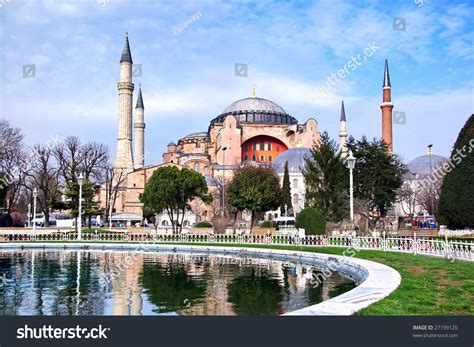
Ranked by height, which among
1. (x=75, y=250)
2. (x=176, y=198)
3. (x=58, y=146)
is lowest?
(x=75, y=250)

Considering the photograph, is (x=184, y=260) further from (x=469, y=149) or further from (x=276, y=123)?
(x=276, y=123)

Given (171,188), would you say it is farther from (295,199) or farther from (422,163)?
(422,163)

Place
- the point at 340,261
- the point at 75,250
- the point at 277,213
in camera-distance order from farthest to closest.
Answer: the point at 277,213 < the point at 75,250 < the point at 340,261

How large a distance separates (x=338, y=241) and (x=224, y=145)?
41.5 metres

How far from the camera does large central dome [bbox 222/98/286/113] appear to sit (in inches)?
2822

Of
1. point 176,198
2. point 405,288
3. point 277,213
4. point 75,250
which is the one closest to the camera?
point 405,288

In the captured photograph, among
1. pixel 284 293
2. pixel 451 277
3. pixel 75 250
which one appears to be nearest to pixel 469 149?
pixel 451 277

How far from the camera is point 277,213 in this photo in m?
48.7

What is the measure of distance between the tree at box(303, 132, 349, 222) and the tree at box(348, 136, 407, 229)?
6.90 ft

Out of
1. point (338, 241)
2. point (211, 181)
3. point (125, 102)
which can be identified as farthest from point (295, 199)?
point (338, 241)

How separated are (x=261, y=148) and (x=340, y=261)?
53782mm

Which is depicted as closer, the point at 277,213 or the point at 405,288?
the point at 405,288

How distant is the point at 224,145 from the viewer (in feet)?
204

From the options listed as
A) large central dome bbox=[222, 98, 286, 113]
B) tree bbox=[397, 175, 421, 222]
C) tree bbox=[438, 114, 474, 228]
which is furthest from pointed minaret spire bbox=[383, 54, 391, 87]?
tree bbox=[438, 114, 474, 228]
